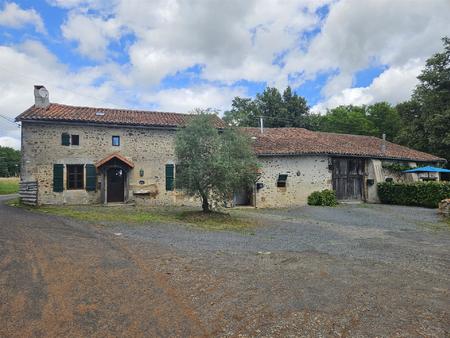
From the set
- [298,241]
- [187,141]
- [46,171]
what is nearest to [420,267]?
[298,241]

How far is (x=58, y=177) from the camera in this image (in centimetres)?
1540

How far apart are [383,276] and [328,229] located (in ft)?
17.2

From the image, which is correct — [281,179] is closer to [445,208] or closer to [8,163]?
[445,208]

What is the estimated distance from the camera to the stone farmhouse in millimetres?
15273

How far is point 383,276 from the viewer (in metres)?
5.41

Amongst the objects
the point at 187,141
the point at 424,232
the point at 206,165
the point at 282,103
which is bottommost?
the point at 424,232

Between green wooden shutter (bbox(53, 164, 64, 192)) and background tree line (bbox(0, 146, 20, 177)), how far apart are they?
255ft

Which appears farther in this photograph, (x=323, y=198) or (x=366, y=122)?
(x=366, y=122)

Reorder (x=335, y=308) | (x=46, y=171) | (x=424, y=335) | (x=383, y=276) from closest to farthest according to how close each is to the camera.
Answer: (x=424, y=335)
(x=335, y=308)
(x=383, y=276)
(x=46, y=171)

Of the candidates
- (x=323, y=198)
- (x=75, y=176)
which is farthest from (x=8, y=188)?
(x=323, y=198)

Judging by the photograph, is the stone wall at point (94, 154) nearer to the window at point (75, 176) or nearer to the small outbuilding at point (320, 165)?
the window at point (75, 176)

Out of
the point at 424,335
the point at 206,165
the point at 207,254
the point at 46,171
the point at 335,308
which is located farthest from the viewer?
the point at 46,171

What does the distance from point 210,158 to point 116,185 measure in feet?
24.5

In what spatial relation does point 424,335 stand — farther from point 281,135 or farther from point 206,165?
point 281,135
